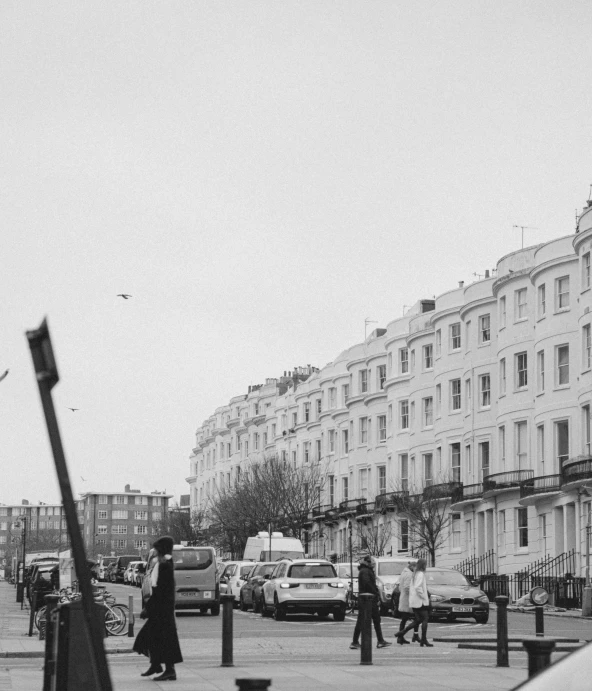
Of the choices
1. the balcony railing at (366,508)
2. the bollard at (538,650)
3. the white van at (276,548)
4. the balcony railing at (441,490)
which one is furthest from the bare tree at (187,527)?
the bollard at (538,650)

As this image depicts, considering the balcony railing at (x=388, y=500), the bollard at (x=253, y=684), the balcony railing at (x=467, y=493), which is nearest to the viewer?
the bollard at (x=253, y=684)

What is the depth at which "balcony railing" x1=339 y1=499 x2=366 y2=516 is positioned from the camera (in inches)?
3125

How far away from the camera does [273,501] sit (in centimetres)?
8375

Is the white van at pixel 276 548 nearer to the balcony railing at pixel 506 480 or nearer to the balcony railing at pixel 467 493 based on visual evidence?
the balcony railing at pixel 506 480

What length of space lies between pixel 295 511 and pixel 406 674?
66439 millimetres

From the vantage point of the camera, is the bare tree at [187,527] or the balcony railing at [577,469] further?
the bare tree at [187,527]

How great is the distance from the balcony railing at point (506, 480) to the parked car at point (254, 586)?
15.1 metres

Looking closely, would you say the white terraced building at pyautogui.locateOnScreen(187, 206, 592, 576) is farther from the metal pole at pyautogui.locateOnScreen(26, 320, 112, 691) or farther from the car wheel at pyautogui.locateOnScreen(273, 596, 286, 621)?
the metal pole at pyautogui.locateOnScreen(26, 320, 112, 691)

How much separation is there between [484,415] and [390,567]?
23.4 metres

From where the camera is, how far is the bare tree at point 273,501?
83688mm

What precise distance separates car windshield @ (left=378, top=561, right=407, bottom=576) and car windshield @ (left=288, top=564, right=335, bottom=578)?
3.72 metres

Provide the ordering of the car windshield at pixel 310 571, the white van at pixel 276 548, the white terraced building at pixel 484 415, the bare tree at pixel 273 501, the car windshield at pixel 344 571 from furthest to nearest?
1. the bare tree at pixel 273 501
2. the white van at pixel 276 548
3. the white terraced building at pixel 484 415
4. the car windshield at pixel 344 571
5. the car windshield at pixel 310 571

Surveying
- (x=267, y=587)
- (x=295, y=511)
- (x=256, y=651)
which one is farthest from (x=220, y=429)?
(x=256, y=651)

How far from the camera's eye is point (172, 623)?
16.6 metres
